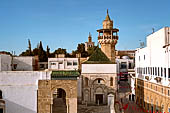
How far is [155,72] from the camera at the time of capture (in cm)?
2362

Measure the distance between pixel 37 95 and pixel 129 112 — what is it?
1516 centimetres

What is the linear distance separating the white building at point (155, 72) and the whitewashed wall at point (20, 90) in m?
11.2

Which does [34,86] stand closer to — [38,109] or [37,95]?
[37,95]

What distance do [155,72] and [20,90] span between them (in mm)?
14303

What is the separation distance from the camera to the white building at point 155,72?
2023 centimetres

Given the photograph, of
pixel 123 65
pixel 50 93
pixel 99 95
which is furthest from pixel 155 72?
pixel 123 65

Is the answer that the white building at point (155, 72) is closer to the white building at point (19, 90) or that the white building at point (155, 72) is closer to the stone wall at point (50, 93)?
the stone wall at point (50, 93)

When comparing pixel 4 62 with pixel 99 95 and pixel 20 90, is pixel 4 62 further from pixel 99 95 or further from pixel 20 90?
pixel 99 95

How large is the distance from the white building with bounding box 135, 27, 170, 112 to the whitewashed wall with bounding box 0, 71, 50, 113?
36.9 feet

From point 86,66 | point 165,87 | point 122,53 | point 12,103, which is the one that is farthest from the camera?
point 122,53

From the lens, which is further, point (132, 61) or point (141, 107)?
point (132, 61)

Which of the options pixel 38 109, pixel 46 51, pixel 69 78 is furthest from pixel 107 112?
pixel 46 51

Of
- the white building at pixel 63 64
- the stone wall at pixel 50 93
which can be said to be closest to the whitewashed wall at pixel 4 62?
the stone wall at pixel 50 93

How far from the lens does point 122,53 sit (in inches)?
2965
